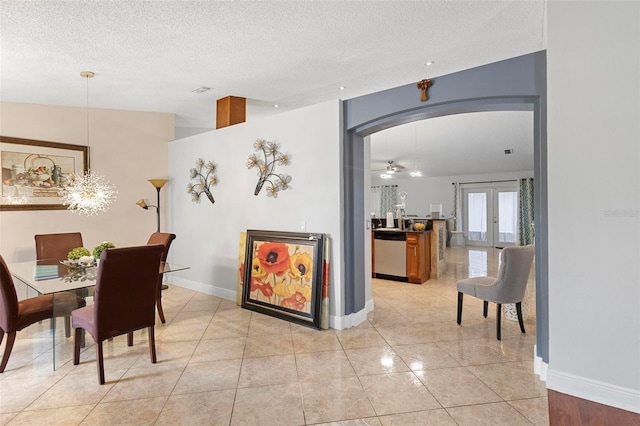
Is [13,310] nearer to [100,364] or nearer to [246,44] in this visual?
[100,364]

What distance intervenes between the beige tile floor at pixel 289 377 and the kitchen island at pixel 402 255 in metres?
1.69

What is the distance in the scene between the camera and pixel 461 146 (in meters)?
7.23

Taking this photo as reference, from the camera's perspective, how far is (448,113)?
3.17 meters

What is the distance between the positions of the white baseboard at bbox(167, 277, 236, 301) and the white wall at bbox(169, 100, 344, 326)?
0.01m

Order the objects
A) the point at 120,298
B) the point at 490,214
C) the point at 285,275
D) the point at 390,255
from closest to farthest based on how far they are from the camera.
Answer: the point at 120,298, the point at 285,275, the point at 390,255, the point at 490,214

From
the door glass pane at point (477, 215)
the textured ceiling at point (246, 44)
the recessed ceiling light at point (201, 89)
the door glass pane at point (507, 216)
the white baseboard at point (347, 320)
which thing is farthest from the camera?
the door glass pane at point (477, 215)

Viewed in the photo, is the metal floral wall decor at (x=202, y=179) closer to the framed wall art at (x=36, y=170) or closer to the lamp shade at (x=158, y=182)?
the lamp shade at (x=158, y=182)

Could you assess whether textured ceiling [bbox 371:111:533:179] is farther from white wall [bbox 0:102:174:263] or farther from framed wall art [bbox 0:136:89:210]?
framed wall art [bbox 0:136:89:210]

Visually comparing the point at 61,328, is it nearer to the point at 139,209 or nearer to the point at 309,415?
the point at 139,209

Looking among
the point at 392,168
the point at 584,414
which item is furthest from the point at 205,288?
the point at 392,168

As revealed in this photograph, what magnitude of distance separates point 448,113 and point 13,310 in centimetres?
404

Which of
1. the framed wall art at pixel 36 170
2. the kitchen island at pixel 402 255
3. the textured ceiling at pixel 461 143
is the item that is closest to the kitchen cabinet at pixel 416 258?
the kitchen island at pixel 402 255

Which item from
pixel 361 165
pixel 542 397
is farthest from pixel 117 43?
pixel 542 397

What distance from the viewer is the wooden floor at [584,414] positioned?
2059mm
